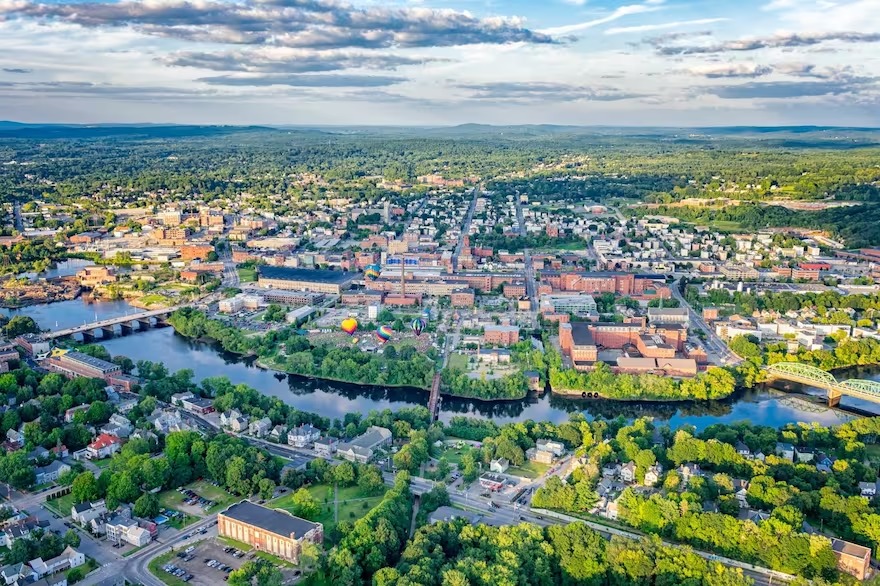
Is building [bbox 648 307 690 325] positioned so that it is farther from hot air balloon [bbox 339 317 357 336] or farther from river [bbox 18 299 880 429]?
hot air balloon [bbox 339 317 357 336]

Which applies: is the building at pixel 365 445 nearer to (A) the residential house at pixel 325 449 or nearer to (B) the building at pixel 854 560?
(A) the residential house at pixel 325 449

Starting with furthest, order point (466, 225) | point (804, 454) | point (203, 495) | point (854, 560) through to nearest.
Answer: point (466, 225) < point (804, 454) < point (203, 495) < point (854, 560)

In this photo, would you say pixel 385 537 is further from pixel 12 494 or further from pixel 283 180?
pixel 283 180

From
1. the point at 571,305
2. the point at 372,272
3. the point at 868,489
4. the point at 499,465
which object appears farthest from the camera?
the point at 372,272

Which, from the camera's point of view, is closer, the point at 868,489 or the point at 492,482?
the point at 868,489

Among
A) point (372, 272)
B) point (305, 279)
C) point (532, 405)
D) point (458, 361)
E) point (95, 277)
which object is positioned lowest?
point (532, 405)

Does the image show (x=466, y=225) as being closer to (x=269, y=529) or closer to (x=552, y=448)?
(x=552, y=448)

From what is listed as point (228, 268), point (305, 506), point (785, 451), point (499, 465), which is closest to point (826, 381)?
point (785, 451)

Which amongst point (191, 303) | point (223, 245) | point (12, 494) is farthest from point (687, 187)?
point (12, 494)
